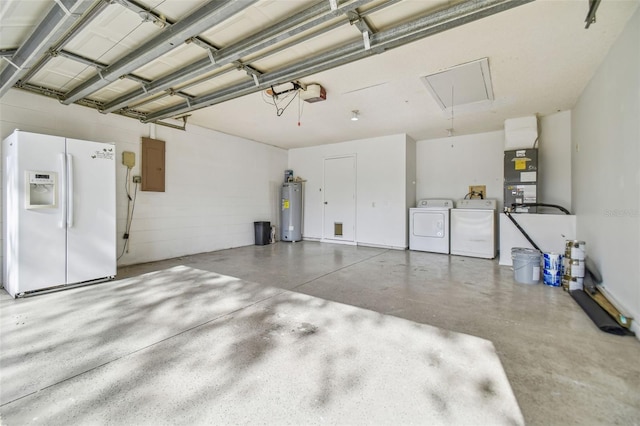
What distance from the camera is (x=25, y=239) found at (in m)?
3.08

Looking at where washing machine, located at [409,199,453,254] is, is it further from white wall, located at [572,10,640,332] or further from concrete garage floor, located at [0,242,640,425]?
white wall, located at [572,10,640,332]

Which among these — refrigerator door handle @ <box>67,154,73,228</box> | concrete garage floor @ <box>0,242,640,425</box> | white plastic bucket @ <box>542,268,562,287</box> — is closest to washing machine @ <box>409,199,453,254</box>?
concrete garage floor @ <box>0,242,640,425</box>

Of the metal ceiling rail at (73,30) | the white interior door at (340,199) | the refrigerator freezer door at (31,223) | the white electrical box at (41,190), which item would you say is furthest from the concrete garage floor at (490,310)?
the metal ceiling rail at (73,30)

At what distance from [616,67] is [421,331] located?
10.5ft

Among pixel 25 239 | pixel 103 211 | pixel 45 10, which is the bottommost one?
pixel 25 239

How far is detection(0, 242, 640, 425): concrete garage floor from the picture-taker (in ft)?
5.04

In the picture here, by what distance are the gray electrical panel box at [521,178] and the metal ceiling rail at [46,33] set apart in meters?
5.86

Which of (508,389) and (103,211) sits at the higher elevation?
(103,211)

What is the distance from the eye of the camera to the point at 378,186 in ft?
21.6

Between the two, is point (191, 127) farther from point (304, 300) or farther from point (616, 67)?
point (616, 67)

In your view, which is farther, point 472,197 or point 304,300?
point 472,197

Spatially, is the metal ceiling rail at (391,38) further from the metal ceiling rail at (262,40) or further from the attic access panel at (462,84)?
the attic access panel at (462,84)

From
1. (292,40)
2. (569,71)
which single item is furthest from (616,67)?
(292,40)

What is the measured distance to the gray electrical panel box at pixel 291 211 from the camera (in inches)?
291
